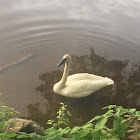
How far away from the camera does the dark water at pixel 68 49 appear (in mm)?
5609

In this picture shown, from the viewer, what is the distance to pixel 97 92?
6.13 metres

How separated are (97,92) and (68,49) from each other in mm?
2620

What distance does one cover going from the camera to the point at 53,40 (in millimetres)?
8219

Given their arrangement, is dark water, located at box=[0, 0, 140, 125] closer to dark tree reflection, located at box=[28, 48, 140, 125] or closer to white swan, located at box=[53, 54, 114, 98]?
dark tree reflection, located at box=[28, 48, 140, 125]

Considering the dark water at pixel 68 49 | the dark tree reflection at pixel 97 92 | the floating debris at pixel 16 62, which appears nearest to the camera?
the dark tree reflection at pixel 97 92

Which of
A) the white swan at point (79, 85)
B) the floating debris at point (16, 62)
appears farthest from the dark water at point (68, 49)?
the white swan at point (79, 85)

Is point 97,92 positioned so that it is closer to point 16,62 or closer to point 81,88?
point 81,88

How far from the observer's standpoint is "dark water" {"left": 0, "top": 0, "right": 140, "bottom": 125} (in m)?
5.61

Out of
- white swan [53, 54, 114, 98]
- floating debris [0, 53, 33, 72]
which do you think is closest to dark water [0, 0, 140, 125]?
floating debris [0, 53, 33, 72]

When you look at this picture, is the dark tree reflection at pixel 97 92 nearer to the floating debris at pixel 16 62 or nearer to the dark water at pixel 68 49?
the dark water at pixel 68 49

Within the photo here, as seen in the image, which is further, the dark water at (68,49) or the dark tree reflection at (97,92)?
the dark water at (68,49)

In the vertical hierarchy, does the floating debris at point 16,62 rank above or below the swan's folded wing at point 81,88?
above

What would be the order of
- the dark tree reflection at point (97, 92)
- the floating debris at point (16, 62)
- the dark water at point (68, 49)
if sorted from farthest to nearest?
the floating debris at point (16, 62)
the dark water at point (68, 49)
the dark tree reflection at point (97, 92)

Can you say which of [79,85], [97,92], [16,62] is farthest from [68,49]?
[79,85]
